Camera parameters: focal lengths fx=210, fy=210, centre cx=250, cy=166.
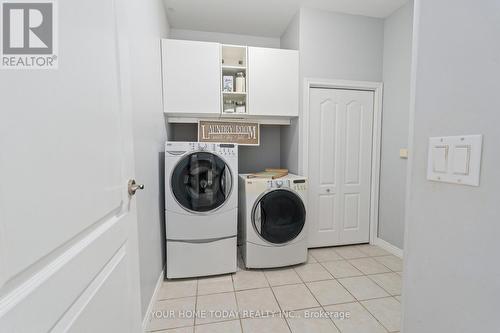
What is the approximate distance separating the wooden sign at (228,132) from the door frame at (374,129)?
56 centimetres

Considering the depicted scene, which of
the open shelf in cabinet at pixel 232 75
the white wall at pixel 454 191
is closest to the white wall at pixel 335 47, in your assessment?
the open shelf in cabinet at pixel 232 75

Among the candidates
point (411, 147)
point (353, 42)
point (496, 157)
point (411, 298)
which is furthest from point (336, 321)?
point (353, 42)

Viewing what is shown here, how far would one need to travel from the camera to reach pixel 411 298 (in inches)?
28.6

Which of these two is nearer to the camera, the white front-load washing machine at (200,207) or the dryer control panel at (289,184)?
the white front-load washing machine at (200,207)

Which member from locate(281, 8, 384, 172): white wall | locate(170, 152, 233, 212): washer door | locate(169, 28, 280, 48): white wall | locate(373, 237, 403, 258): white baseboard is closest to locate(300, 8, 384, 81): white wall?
locate(281, 8, 384, 172): white wall

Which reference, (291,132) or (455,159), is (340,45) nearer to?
(291,132)

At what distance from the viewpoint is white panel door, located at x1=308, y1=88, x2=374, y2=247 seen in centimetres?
247

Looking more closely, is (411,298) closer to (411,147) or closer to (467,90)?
(411,147)

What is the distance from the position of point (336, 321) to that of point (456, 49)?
169 centimetres

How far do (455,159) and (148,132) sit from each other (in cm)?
169

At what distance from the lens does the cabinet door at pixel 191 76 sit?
6.80ft

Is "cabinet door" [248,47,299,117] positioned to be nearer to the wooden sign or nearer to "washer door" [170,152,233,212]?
the wooden sign

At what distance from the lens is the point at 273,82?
89.9 inches

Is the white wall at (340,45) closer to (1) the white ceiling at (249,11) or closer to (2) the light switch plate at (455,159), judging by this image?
(1) the white ceiling at (249,11)
